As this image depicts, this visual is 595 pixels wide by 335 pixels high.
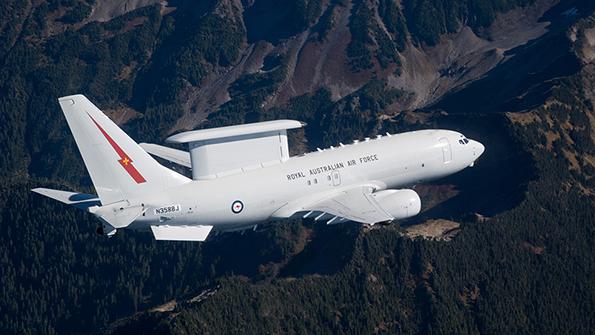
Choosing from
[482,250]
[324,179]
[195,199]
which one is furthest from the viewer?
[482,250]

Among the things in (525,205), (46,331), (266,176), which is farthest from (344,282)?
(46,331)

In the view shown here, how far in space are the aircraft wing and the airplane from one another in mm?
119

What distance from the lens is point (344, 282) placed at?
539 feet

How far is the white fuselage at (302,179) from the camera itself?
10944 centimetres

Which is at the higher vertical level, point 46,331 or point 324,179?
point 324,179

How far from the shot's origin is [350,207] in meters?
116

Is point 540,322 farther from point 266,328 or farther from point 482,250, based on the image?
point 266,328

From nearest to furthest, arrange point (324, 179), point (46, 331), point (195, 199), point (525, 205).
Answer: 1. point (195, 199)
2. point (324, 179)
3. point (525, 205)
4. point (46, 331)

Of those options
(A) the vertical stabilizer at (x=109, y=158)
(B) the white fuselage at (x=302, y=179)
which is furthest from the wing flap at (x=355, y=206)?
(A) the vertical stabilizer at (x=109, y=158)

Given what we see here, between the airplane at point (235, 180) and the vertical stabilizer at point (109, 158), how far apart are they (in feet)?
0.35

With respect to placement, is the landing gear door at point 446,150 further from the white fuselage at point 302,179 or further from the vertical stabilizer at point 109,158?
the vertical stabilizer at point 109,158

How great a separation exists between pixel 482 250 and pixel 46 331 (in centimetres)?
8893

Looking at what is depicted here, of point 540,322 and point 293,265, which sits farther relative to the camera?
point 293,265

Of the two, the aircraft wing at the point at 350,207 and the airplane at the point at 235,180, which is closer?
the airplane at the point at 235,180
